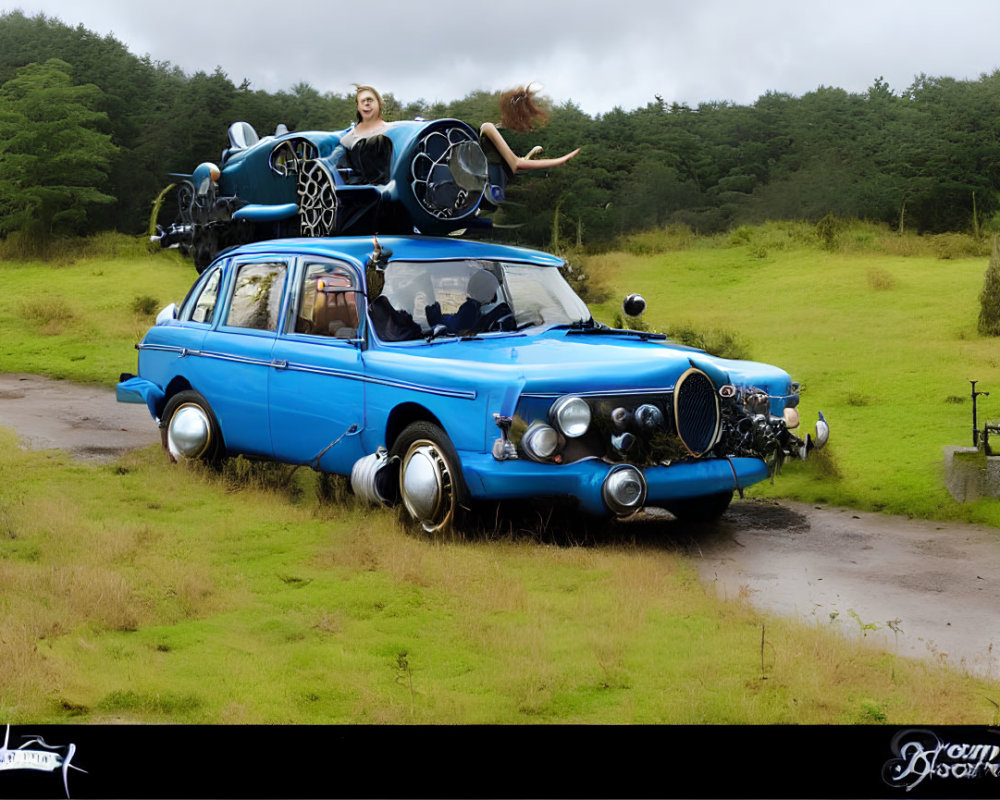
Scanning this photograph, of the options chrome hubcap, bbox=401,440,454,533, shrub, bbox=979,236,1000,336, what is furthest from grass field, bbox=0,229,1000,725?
shrub, bbox=979,236,1000,336

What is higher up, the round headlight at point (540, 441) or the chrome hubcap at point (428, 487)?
the round headlight at point (540, 441)

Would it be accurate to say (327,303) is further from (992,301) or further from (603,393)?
(992,301)

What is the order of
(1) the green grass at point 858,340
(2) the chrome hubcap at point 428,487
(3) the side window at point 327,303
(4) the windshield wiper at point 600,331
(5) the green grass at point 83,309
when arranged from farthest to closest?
(5) the green grass at point 83,309 → (1) the green grass at point 858,340 → (4) the windshield wiper at point 600,331 → (3) the side window at point 327,303 → (2) the chrome hubcap at point 428,487

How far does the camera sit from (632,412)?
8.04 meters

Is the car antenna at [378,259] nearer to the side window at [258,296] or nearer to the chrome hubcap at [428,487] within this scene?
the side window at [258,296]

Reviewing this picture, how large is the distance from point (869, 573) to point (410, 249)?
4.06m

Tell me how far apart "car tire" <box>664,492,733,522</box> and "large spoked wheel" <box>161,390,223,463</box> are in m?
3.87

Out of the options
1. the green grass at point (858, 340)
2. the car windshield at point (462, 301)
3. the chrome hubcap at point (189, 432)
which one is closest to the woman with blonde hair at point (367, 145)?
the car windshield at point (462, 301)

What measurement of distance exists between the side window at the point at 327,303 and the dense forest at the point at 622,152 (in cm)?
1967

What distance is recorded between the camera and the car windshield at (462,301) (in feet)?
30.2

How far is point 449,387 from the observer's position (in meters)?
8.20

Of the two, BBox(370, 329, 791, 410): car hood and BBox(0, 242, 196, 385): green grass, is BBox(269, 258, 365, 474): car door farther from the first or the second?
BBox(0, 242, 196, 385): green grass

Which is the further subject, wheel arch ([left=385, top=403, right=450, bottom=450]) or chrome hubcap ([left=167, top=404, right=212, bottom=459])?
chrome hubcap ([left=167, top=404, right=212, bottom=459])

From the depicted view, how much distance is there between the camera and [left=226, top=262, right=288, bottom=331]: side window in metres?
10.2
